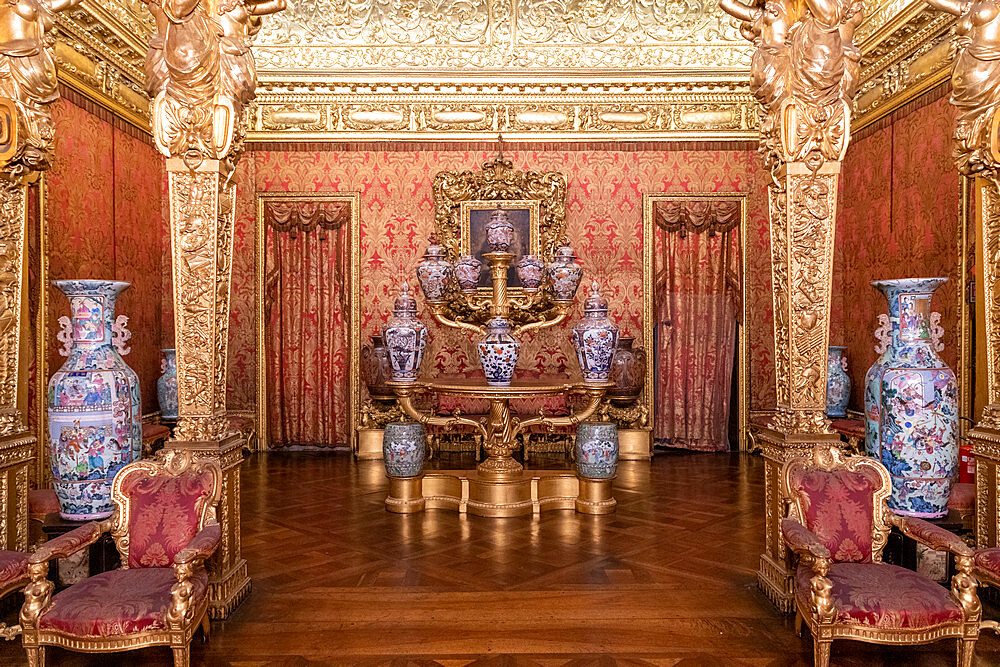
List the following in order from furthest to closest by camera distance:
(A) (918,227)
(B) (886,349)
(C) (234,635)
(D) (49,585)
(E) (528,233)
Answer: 1. (E) (528,233)
2. (A) (918,227)
3. (B) (886,349)
4. (C) (234,635)
5. (D) (49,585)

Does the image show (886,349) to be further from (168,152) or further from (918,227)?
(168,152)

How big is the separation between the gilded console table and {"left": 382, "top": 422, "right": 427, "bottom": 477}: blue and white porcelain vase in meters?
0.07

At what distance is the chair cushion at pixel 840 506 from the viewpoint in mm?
2893

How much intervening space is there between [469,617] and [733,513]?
2460mm

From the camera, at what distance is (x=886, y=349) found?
379 cm

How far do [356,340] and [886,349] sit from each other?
16.7ft

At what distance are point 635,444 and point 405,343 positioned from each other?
9.75ft

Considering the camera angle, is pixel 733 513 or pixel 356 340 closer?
pixel 733 513

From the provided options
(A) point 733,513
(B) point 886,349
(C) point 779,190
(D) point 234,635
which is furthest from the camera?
(A) point 733,513

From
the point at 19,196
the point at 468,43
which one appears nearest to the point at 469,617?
the point at 19,196

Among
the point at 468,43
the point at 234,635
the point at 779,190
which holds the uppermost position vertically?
the point at 468,43

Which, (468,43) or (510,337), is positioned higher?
(468,43)

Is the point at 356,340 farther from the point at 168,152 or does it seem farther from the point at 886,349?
the point at 886,349

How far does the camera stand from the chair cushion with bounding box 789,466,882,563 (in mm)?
2893
